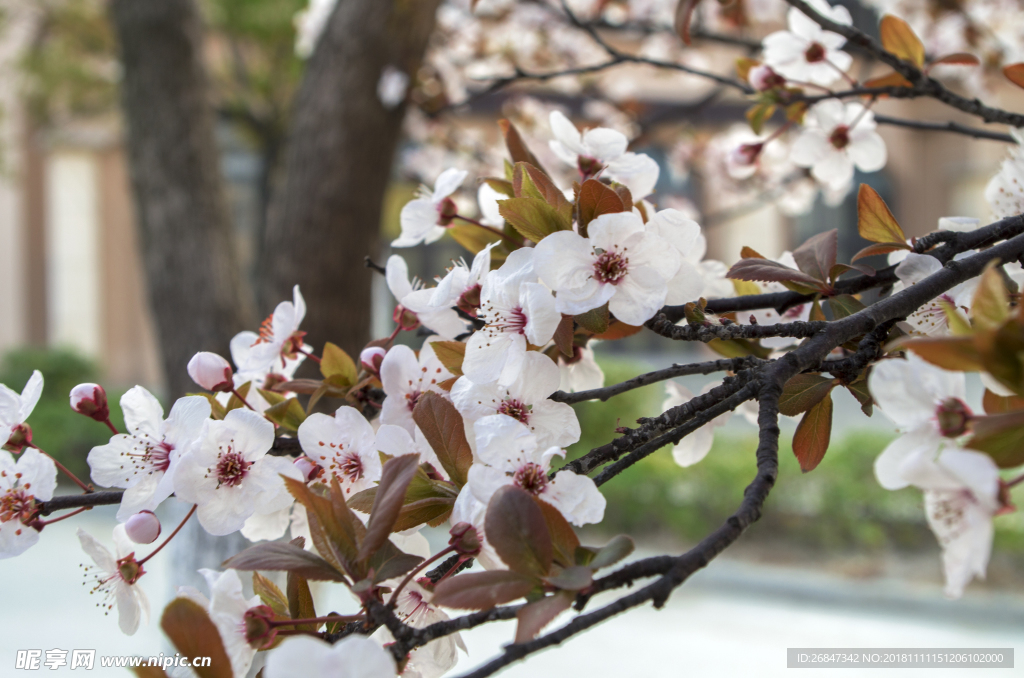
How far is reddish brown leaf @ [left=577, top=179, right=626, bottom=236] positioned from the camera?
0.50 m

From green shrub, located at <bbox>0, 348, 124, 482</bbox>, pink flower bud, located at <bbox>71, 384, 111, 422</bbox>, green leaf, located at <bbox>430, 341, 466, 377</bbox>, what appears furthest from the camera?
green shrub, located at <bbox>0, 348, 124, 482</bbox>

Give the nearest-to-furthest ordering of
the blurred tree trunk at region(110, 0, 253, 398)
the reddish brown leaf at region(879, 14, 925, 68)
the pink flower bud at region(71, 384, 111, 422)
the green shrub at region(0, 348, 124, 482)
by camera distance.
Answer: the pink flower bud at region(71, 384, 111, 422)
the reddish brown leaf at region(879, 14, 925, 68)
the blurred tree trunk at region(110, 0, 253, 398)
the green shrub at region(0, 348, 124, 482)

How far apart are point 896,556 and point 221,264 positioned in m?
3.28

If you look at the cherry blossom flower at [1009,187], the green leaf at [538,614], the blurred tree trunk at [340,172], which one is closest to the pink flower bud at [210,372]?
the green leaf at [538,614]

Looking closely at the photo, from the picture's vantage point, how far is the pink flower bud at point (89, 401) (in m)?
0.64

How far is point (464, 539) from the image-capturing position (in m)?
0.43

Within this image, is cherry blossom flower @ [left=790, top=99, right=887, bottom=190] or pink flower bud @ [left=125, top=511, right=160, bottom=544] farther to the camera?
cherry blossom flower @ [left=790, top=99, right=887, bottom=190]

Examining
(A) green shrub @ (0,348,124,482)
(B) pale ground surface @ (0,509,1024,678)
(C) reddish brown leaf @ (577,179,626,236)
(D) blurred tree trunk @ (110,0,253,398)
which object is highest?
(C) reddish brown leaf @ (577,179,626,236)

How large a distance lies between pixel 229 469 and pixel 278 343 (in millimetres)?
173

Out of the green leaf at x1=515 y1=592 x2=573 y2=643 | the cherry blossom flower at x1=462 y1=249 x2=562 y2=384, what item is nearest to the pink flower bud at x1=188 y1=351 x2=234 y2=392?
the cherry blossom flower at x1=462 y1=249 x2=562 y2=384

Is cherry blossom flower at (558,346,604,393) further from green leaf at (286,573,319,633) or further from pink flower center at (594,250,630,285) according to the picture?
green leaf at (286,573,319,633)

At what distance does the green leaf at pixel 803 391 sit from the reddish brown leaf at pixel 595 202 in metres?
0.17

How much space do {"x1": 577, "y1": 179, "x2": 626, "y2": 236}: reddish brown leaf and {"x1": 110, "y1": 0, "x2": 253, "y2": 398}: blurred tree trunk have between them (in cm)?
150

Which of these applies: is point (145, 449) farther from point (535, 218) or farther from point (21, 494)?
point (535, 218)
